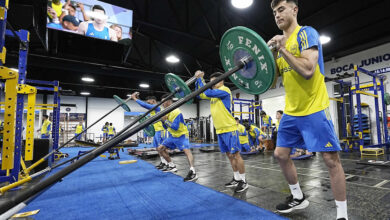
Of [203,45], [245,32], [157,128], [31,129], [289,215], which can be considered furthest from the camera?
[203,45]

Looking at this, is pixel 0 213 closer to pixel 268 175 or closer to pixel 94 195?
pixel 94 195

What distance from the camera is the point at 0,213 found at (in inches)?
24.7

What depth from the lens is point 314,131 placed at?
4.25ft

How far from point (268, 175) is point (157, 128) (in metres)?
2.52

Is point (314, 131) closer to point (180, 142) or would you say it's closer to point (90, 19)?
point (180, 142)

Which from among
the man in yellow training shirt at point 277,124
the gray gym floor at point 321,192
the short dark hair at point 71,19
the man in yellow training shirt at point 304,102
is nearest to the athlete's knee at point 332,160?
the man in yellow training shirt at point 304,102

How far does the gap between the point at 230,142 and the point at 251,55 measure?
4.50 ft

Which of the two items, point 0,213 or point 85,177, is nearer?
point 0,213

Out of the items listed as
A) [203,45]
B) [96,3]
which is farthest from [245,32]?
[203,45]

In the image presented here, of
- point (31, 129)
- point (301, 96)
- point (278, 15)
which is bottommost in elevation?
point (31, 129)

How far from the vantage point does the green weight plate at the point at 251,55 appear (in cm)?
110

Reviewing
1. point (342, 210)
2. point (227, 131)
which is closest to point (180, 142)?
point (227, 131)

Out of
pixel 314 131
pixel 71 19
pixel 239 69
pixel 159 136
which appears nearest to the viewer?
pixel 239 69

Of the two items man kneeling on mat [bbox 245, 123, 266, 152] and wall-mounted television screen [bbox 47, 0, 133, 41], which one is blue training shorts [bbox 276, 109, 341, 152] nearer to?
man kneeling on mat [bbox 245, 123, 266, 152]
